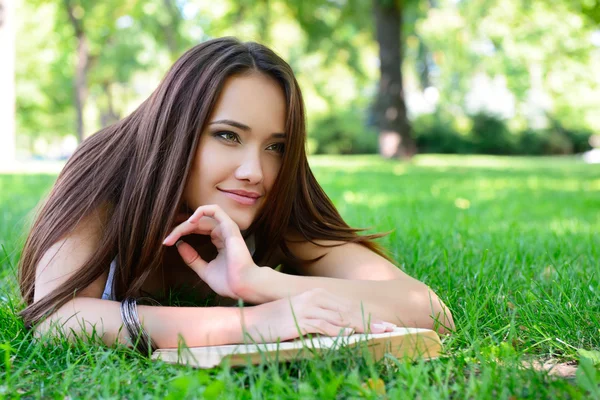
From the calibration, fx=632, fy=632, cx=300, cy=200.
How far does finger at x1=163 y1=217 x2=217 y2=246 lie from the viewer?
2.10 metres

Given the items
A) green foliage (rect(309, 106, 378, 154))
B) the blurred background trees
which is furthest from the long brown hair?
green foliage (rect(309, 106, 378, 154))

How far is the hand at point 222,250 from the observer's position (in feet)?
6.75

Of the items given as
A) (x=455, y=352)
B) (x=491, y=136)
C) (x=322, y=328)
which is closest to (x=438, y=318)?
(x=455, y=352)

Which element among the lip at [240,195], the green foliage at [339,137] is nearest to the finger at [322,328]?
the lip at [240,195]

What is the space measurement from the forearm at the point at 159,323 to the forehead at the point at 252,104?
2.18ft

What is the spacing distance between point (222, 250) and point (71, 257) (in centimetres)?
50

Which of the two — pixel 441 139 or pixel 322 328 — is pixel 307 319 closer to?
pixel 322 328

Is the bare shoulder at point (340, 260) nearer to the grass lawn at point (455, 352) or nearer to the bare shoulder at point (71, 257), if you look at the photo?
the grass lawn at point (455, 352)

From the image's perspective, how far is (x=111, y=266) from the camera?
2.28m

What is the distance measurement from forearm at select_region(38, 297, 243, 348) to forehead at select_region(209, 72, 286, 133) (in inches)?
26.1

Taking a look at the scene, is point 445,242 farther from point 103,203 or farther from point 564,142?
point 564,142

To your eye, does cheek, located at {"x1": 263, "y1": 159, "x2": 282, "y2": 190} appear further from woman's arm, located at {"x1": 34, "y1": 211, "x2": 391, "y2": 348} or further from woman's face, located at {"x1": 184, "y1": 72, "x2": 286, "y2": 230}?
woman's arm, located at {"x1": 34, "y1": 211, "x2": 391, "y2": 348}

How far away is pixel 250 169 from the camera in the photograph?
7.07ft

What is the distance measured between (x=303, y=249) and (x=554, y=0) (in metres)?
14.0
